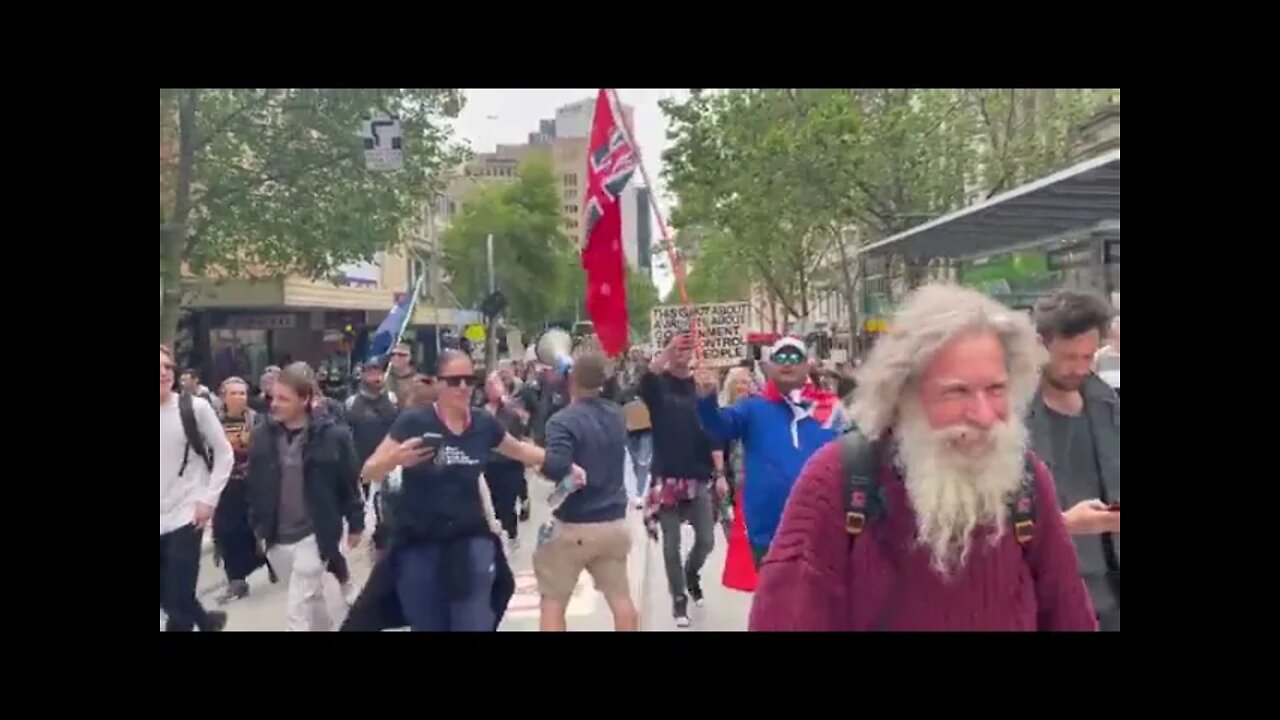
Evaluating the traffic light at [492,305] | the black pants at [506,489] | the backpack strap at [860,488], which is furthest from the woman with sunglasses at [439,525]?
the traffic light at [492,305]

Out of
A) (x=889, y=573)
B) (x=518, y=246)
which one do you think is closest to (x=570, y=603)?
(x=889, y=573)

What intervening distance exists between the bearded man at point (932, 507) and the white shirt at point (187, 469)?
4.02 meters

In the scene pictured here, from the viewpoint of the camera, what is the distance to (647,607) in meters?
7.56

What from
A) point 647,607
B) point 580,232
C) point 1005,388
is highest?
point 580,232

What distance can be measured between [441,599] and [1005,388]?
313 cm

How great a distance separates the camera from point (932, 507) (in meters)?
2.83

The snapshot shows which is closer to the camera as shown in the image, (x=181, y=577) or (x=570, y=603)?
(x=181, y=577)

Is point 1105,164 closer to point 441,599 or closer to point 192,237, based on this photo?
point 441,599

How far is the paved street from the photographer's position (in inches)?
251

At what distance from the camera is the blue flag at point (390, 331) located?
1025cm

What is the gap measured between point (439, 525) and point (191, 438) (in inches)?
64.3

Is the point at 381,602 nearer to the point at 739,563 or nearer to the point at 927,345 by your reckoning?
the point at 739,563
